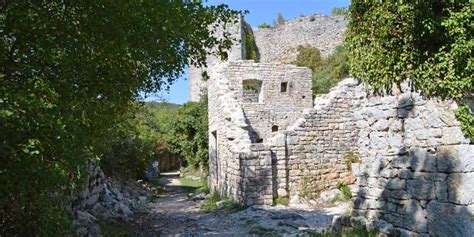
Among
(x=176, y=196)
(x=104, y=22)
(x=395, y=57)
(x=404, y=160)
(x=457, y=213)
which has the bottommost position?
(x=176, y=196)

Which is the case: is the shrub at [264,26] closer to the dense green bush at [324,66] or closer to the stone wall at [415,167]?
the dense green bush at [324,66]

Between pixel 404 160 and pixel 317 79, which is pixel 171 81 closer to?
pixel 404 160

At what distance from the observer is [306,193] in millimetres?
11219

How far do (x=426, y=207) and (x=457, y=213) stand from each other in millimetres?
439

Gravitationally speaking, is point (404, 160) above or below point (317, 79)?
below

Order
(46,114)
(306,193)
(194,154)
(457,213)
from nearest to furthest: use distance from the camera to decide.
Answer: (46,114) < (457,213) < (306,193) < (194,154)

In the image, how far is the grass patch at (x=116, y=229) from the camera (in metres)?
7.82

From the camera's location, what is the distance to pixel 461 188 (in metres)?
4.48

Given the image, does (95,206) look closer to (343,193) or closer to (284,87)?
(343,193)

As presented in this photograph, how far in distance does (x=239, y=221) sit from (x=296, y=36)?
82.4 feet

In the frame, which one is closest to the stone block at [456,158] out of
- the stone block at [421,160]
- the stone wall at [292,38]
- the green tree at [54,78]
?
the stone block at [421,160]

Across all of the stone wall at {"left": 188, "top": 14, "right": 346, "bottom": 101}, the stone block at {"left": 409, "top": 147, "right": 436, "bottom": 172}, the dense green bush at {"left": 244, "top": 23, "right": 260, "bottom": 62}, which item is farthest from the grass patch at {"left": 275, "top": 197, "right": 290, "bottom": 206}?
the dense green bush at {"left": 244, "top": 23, "right": 260, "bottom": 62}

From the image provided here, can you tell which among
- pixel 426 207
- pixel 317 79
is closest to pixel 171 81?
pixel 426 207

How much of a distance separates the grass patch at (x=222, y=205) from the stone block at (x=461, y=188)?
6.47m
